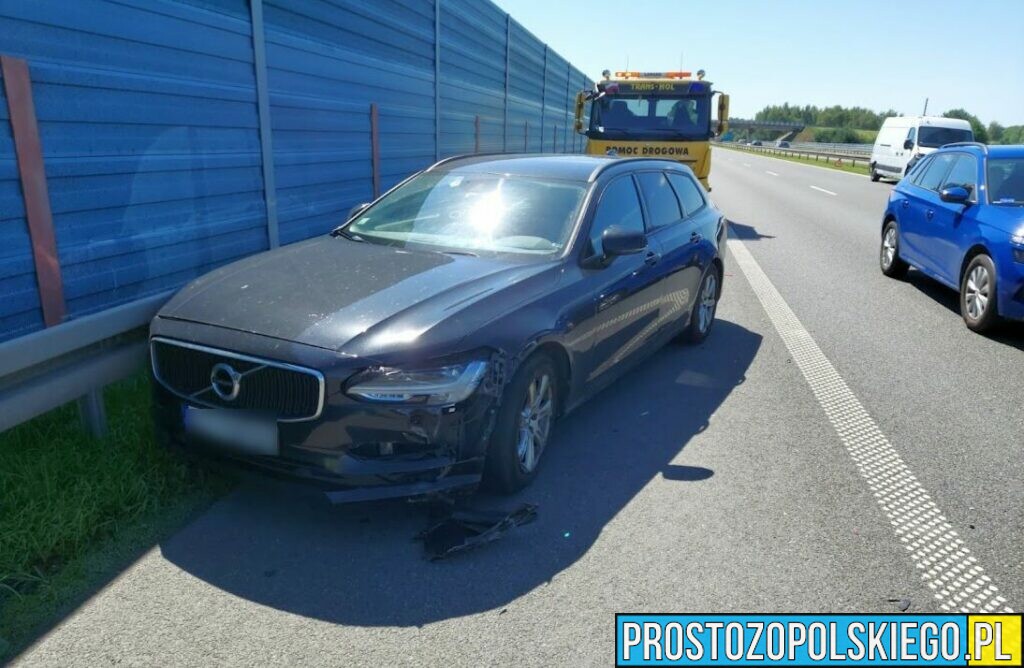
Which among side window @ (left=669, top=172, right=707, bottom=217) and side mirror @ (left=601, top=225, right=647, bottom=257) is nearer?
side mirror @ (left=601, top=225, right=647, bottom=257)

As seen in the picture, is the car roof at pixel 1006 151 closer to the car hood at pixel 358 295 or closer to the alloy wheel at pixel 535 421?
the car hood at pixel 358 295

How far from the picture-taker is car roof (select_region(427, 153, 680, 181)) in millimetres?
4992

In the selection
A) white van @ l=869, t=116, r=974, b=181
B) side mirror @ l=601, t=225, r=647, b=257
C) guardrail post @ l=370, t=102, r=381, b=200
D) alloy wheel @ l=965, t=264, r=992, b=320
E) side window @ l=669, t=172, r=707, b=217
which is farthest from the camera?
white van @ l=869, t=116, r=974, b=181

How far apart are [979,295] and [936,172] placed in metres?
2.39

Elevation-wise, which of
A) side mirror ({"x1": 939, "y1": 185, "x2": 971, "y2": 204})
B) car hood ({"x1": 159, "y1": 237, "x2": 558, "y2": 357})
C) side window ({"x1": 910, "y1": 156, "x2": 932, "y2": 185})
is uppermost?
side window ({"x1": 910, "y1": 156, "x2": 932, "y2": 185})

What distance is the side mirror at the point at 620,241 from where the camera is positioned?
172 inches

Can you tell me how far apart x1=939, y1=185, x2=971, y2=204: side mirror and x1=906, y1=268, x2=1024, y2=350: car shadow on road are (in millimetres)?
1219

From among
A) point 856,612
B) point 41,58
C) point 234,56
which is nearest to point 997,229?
point 856,612

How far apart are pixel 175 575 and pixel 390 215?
8.76 ft

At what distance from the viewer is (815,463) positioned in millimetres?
4277

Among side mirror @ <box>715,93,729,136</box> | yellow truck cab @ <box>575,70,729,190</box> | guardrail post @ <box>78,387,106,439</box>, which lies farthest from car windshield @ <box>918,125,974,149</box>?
guardrail post @ <box>78,387,106,439</box>

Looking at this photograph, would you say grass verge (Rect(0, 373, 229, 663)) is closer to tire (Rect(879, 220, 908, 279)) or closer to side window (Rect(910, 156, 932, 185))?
tire (Rect(879, 220, 908, 279))

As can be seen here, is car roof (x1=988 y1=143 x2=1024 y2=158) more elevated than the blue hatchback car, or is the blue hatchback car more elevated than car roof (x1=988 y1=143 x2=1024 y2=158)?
car roof (x1=988 y1=143 x2=1024 y2=158)

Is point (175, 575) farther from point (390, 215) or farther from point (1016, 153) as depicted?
point (1016, 153)
